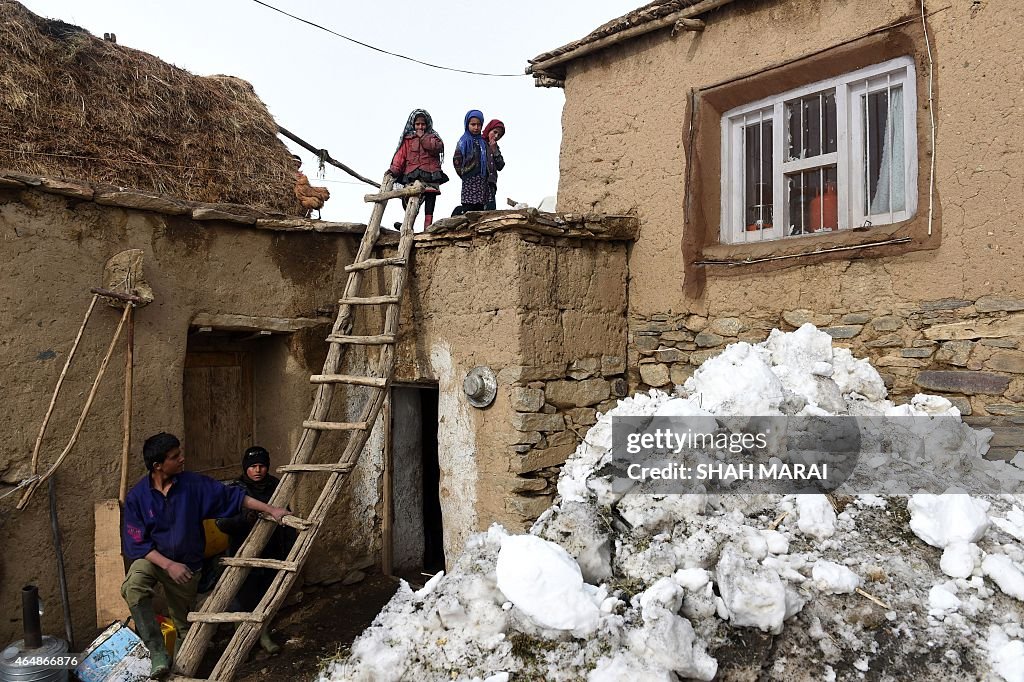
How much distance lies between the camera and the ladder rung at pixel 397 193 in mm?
5525

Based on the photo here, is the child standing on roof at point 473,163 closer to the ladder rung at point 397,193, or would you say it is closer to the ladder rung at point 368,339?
the ladder rung at point 397,193

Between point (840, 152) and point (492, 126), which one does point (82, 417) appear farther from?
point (840, 152)

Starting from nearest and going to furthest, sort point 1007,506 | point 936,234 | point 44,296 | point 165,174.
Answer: point 1007,506 → point 936,234 → point 44,296 → point 165,174

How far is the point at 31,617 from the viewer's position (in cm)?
391

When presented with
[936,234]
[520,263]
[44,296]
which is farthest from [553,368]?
[44,296]

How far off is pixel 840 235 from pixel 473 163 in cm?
309

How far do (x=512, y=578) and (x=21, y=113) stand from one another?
16.7 ft

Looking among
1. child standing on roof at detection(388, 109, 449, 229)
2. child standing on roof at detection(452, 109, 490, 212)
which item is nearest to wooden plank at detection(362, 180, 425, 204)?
child standing on roof at detection(388, 109, 449, 229)

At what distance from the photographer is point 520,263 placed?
470cm

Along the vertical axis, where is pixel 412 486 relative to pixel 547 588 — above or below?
below

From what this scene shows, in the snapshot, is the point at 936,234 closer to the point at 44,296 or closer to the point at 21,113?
the point at 44,296

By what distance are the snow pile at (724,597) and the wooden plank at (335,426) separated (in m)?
1.40

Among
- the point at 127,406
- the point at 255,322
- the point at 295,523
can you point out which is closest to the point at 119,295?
the point at 127,406

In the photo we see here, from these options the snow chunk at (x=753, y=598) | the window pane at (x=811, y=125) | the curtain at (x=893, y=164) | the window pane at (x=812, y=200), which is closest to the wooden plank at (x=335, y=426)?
the snow chunk at (x=753, y=598)
